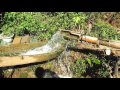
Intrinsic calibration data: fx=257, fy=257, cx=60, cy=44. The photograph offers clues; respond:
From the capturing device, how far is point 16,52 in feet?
18.8

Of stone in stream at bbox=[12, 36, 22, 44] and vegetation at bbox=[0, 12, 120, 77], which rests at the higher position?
vegetation at bbox=[0, 12, 120, 77]

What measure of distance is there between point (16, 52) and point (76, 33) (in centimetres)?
144

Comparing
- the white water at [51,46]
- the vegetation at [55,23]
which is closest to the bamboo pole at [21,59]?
the white water at [51,46]

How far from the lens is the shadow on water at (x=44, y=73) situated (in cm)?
547

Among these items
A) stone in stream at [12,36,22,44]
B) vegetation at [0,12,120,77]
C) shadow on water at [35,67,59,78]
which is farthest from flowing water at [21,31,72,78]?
stone in stream at [12,36,22,44]

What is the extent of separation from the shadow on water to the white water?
0.40 m

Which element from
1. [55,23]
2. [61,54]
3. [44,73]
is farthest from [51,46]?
[55,23]

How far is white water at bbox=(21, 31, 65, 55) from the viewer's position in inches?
226

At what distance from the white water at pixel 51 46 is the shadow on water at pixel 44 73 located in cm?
40

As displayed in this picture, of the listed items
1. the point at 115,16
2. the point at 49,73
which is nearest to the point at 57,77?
the point at 49,73

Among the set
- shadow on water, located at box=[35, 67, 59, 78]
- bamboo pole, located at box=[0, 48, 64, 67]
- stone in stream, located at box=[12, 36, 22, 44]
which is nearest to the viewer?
bamboo pole, located at box=[0, 48, 64, 67]

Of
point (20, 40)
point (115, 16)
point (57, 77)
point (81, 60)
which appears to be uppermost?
point (115, 16)

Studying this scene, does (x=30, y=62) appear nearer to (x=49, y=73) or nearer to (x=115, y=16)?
(x=49, y=73)

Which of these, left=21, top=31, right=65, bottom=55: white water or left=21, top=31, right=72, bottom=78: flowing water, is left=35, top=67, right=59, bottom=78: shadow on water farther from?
left=21, top=31, right=65, bottom=55: white water
